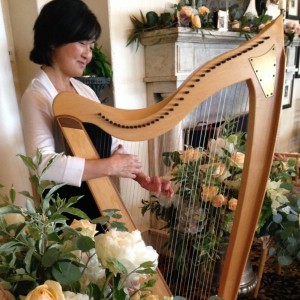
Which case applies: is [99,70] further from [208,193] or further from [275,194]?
[275,194]

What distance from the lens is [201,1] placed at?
74.2 inches

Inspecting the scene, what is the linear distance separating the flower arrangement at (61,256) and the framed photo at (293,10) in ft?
10.6

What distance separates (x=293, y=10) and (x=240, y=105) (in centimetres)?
267

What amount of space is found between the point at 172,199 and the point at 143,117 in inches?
17.1

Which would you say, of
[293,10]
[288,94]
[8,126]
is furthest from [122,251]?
[293,10]

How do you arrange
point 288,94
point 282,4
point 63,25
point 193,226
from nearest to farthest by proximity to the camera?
1. point 63,25
2. point 193,226
3. point 282,4
4. point 288,94

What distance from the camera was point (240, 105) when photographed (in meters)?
0.94

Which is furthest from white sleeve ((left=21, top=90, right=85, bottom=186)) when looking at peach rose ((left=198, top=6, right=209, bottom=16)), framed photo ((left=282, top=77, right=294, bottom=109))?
framed photo ((left=282, top=77, right=294, bottom=109))

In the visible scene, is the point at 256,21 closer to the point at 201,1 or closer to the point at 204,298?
the point at 201,1

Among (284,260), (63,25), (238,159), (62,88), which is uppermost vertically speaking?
(63,25)

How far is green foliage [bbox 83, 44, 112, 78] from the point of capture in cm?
151

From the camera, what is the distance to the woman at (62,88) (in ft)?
2.63

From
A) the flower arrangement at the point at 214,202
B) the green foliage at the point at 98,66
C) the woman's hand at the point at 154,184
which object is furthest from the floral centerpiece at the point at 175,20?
the woman's hand at the point at 154,184

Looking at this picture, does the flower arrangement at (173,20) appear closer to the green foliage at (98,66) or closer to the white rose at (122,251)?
the green foliage at (98,66)
